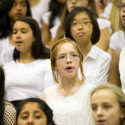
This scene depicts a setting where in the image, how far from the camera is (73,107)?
2711mm

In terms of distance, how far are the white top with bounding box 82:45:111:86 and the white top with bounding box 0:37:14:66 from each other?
37.7 inches

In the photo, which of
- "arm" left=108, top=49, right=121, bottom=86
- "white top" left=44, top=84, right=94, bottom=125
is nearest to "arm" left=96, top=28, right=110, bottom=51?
"arm" left=108, top=49, right=121, bottom=86

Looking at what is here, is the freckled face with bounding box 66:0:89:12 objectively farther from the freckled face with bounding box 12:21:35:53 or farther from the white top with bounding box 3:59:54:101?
the white top with bounding box 3:59:54:101

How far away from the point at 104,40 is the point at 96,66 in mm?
570

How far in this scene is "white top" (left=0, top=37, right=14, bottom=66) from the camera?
154 inches

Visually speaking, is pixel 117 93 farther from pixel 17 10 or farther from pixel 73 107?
pixel 17 10

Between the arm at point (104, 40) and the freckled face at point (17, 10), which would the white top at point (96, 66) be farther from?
the freckled face at point (17, 10)

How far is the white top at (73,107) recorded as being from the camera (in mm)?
2674

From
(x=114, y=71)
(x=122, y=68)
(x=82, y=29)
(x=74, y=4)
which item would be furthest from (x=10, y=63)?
(x=122, y=68)

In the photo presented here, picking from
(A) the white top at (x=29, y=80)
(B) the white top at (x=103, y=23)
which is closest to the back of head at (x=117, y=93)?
(A) the white top at (x=29, y=80)

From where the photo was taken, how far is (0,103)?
2809 mm

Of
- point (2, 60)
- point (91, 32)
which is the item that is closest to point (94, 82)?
point (91, 32)

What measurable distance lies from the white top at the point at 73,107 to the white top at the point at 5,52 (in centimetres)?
119

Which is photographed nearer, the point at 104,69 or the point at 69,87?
the point at 69,87
